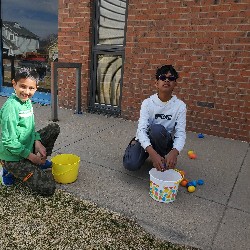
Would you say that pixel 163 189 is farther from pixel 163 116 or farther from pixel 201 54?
pixel 201 54

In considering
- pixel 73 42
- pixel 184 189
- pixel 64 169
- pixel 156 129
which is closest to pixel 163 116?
pixel 156 129

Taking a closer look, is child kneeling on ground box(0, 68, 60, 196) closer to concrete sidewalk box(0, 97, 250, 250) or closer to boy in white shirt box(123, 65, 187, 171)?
concrete sidewalk box(0, 97, 250, 250)

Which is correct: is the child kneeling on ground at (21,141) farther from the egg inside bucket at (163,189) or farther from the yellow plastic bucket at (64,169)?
the egg inside bucket at (163,189)

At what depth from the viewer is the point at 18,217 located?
225 centimetres

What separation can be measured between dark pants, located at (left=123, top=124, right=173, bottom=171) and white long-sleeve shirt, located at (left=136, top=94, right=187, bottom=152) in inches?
3.8

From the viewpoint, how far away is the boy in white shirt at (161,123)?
288 cm

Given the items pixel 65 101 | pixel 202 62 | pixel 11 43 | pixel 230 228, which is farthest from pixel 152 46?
pixel 11 43

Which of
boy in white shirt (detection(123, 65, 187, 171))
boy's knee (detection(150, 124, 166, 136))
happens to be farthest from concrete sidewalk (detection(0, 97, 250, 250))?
boy's knee (detection(150, 124, 166, 136))

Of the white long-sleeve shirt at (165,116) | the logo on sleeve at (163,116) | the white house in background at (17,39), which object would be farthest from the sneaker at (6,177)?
the white house in background at (17,39)

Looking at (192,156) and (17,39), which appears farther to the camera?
(17,39)

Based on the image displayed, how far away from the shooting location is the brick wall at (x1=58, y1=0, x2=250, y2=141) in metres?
4.32

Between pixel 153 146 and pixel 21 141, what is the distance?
4.73 ft

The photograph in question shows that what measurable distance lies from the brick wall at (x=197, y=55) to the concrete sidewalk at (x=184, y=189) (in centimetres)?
50

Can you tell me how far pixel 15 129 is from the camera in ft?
8.25
